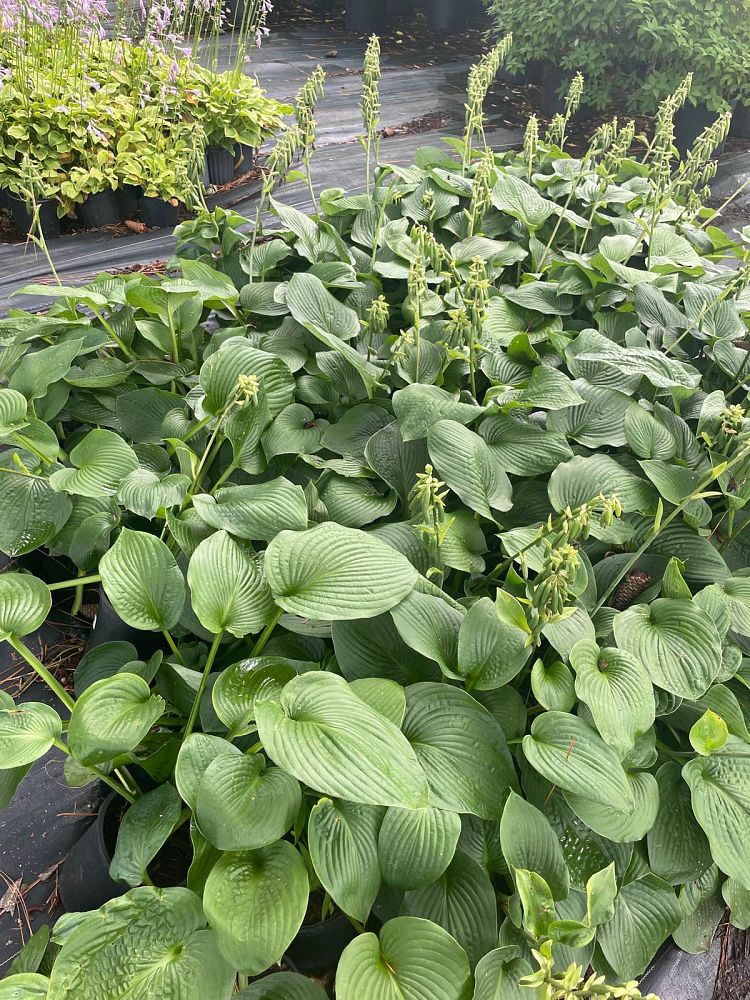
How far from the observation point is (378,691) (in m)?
1.14

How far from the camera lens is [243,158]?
4.62 meters

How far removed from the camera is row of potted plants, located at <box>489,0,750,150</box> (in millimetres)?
5414

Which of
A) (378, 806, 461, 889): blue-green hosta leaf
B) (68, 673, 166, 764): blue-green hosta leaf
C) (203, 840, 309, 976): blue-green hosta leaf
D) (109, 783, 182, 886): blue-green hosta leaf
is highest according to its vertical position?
(68, 673, 166, 764): blue-green hosta leaf

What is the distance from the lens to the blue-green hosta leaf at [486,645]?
1.20m

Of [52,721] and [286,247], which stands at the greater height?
[286,247]

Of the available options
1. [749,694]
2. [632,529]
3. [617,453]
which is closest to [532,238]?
[617,453]

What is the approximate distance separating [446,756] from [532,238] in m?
2.00

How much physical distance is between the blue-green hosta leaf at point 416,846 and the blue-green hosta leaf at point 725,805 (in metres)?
0.45

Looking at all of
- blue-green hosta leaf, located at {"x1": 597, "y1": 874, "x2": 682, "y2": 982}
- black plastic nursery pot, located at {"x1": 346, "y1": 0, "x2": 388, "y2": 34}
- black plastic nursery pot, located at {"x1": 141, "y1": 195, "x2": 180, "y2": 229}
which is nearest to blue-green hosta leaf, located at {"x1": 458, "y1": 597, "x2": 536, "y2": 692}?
blue-green hosta leaf, located at {"x1": 597, "y1": 874, "x2": 682, "y2": 982}

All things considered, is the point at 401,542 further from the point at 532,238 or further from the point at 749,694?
the point at 532,238

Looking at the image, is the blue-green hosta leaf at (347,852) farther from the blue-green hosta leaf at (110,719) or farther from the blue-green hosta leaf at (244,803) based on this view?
the blue-green hosta leaf at (110,719)

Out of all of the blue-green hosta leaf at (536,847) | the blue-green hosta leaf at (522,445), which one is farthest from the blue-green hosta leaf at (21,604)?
the blue-green hosta leaf at (522,445)

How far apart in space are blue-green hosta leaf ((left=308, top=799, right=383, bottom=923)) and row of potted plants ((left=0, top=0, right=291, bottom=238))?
3.15 meters

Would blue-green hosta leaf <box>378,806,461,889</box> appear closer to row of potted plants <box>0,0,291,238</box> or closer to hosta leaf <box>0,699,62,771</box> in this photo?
hosta leaf <box>0,699,62,771</box>
